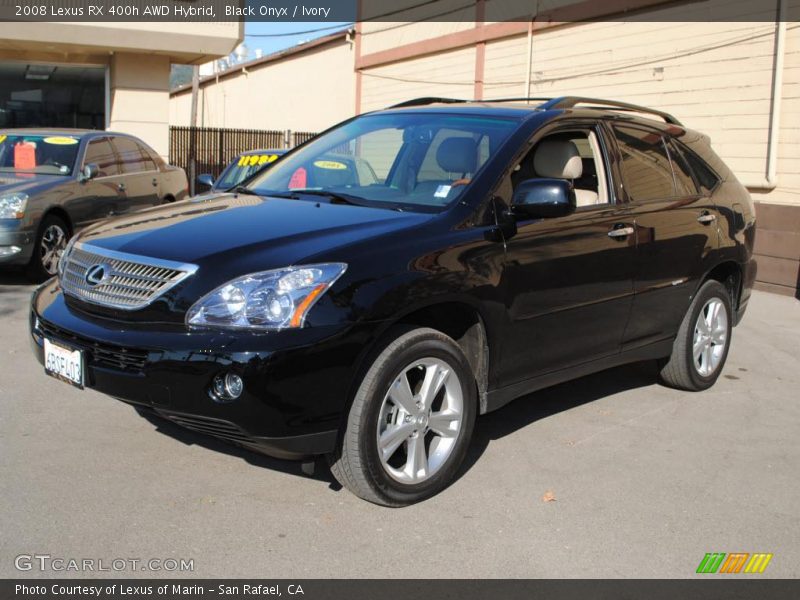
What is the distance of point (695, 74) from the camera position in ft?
40.7

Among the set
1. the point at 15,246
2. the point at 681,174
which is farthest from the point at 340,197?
the point at 15,246

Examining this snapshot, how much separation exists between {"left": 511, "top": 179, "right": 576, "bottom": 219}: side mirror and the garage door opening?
1563 centimetres

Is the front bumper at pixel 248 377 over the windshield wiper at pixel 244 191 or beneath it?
beneath

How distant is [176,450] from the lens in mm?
4441

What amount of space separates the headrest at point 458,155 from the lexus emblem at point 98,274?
5.82ft

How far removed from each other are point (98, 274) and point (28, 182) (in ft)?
19.7

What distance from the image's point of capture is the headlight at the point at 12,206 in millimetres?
8742

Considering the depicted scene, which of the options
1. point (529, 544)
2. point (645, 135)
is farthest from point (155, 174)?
point (529, 544)

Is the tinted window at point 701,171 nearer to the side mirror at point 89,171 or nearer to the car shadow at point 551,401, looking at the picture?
the car shadow at point 551,401

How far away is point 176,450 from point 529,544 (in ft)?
6.22

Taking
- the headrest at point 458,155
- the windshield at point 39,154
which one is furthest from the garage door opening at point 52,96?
the headrest at point 458,155

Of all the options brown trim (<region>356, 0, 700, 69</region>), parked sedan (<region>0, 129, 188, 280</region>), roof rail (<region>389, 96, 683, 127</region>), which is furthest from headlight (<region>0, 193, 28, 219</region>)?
brown trim (<region>356, 0, 700, 69</region>)

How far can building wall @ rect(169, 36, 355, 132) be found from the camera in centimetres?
2467

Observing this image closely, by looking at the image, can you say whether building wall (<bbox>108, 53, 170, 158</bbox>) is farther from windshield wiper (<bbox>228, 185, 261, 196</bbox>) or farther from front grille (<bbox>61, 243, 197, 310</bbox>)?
front grille (<bbox>61, 243, 197, 310</bbox>)
